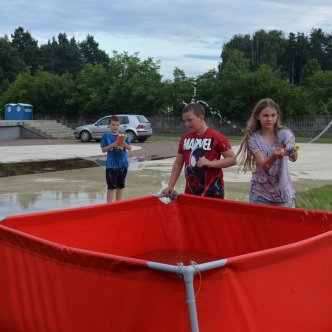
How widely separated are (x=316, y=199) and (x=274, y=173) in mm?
4907

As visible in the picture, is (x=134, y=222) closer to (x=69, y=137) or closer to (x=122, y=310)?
(x=122, y=310)

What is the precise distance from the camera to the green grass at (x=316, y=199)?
842cm

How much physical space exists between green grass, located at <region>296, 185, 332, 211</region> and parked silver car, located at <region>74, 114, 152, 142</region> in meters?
17.2

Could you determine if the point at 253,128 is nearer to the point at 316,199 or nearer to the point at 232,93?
the point at 316,199

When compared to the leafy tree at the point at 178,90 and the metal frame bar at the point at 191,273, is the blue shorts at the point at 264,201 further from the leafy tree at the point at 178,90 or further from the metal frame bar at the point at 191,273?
the leafy tree at the point at 178,90

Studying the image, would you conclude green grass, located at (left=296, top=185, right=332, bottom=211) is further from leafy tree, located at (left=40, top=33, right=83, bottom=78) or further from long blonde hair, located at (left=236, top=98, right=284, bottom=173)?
leafy tree, located at (left=40, top=33, right=83, bottom=78)

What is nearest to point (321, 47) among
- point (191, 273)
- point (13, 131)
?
point (13, 131)

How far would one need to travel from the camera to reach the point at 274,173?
4641mm

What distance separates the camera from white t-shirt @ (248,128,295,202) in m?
4.63

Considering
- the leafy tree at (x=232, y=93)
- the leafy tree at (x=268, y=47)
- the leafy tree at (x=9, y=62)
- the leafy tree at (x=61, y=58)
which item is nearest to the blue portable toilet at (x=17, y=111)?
the leafy tree at (x=232, y=93)

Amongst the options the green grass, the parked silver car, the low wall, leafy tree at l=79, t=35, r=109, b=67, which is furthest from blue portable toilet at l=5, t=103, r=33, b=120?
leafy tree at l=79, t=35, r=109, b=67

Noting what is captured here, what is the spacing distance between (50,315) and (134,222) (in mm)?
2052

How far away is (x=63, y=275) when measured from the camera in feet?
10.3

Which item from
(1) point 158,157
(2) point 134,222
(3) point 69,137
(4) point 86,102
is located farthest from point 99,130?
(2) point 134,222
